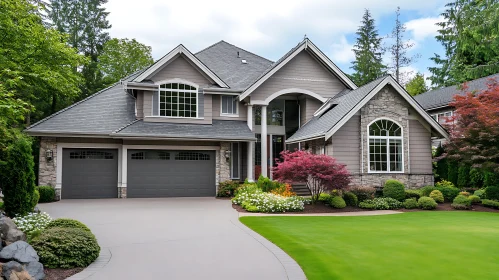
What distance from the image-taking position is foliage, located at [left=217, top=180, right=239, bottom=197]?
65.1 feet

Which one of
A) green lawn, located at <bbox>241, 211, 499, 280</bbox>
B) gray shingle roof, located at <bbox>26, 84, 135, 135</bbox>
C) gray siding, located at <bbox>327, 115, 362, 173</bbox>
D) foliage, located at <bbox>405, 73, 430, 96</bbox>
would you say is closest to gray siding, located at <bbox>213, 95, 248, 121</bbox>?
gray shingle roof, located at <bbox>26, 84, 135, 135</bbox>

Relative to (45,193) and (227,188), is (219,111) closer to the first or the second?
(227,188)

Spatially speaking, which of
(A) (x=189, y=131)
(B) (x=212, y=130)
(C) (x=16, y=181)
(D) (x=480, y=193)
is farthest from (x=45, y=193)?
(D) (x=480, y=193)

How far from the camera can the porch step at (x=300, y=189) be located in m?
20.1

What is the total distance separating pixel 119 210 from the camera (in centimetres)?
1469

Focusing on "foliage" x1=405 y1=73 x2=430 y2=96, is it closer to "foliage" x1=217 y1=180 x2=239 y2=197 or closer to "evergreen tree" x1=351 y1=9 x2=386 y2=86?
"evergreen tree" x1=351 y1=9 x2=386 y2=86

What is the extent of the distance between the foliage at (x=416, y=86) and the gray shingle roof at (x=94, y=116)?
38.1 metres

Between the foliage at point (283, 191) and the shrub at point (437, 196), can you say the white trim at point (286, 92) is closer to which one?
the foliage at point (283, 191)

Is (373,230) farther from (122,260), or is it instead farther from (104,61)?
(104,61)

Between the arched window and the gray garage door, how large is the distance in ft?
40.0

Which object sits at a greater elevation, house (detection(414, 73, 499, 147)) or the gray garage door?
house (detection(414, 73, 499, 147))

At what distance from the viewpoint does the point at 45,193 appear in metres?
17.4

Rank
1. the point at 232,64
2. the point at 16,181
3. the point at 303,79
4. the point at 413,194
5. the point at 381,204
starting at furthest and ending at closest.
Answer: the point at 232,64
the point at 303,79
the point at 413,194
the point at 381,204
the point at 16,181

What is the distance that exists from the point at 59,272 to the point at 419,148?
17406mm
